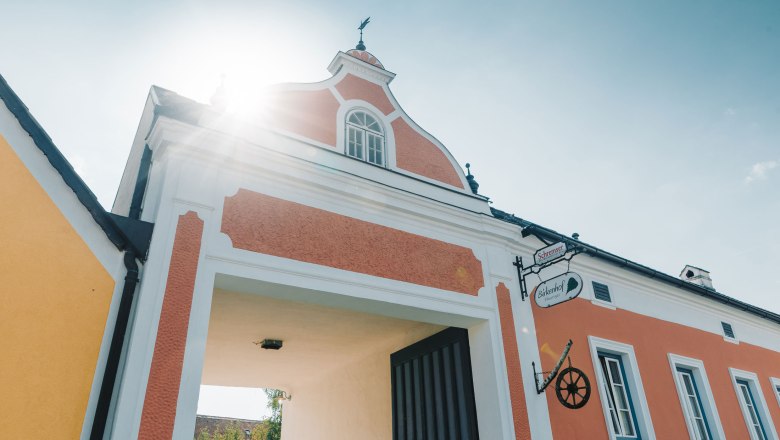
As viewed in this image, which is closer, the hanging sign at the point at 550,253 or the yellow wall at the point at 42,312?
the yellow wall at the point at 42,312

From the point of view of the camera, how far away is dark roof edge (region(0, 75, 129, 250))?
16.4 feet

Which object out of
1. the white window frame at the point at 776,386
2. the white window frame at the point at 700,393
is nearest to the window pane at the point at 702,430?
the white window frame at the point at 700,393

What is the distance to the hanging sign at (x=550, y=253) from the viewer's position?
8.05 metres

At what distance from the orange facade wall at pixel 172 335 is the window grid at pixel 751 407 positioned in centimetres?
1142

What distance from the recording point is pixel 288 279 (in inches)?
247

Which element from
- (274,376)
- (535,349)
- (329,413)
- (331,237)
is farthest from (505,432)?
(274,376)

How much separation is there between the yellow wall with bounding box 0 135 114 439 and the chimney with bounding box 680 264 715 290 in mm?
14592

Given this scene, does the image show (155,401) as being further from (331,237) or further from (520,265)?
(520,265)

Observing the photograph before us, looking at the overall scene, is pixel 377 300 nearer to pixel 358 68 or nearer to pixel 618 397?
pixel 358 68

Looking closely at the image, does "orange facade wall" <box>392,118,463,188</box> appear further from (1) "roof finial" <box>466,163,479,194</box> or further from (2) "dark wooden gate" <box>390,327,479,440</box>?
(2) "dark wooden gate" <box>390,327,479,440</box>

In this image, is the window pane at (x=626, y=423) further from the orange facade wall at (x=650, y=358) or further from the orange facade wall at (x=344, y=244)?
the orange facade wall at (x=344, y=244)

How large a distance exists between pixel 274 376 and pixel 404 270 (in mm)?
5982

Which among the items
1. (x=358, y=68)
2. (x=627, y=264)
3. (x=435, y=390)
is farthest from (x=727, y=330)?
(x=358, y=68)

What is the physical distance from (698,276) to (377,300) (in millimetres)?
11758
